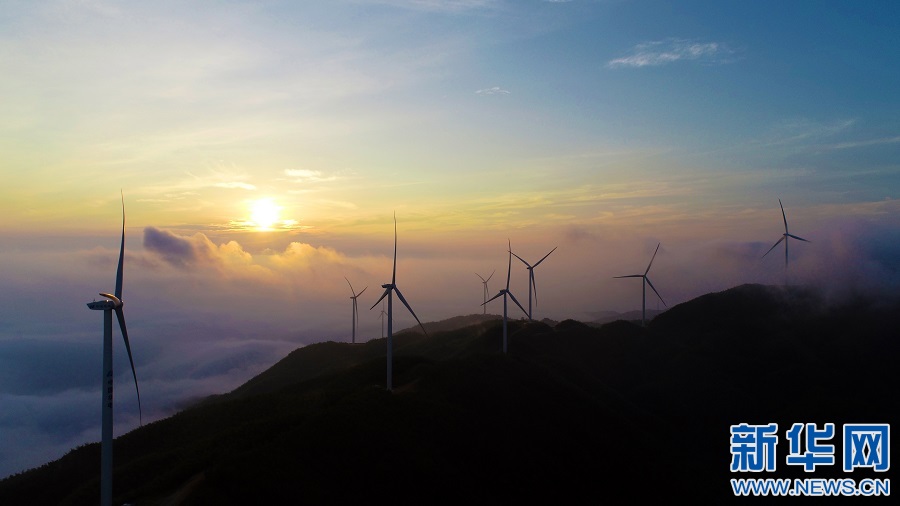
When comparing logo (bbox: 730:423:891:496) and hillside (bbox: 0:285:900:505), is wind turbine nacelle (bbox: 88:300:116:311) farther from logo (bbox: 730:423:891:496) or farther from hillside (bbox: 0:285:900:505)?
logo (bbox: 730:423:891:496)

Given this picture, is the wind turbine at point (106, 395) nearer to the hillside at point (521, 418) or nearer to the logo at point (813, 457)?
the hillside at point (521, 418)

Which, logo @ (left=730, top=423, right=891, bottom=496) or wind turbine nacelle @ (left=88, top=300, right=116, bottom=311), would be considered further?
logo @ (left=730, top=423, right=891, bottom=496)

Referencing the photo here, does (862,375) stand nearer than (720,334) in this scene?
Yes

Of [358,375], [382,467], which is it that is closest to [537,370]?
[358,375]

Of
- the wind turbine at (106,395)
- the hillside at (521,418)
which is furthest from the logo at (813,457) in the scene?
the wind turbine at (106,395)

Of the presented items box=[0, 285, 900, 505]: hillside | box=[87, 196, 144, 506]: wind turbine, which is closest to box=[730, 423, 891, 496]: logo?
box=[0, 285, 900, 505]: hillside

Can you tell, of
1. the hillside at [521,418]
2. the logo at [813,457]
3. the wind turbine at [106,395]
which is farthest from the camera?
the logo at [813,457]

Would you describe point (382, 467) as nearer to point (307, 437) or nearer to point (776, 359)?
point (307, 437)

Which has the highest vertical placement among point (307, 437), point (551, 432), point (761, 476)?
point (307, 437)
